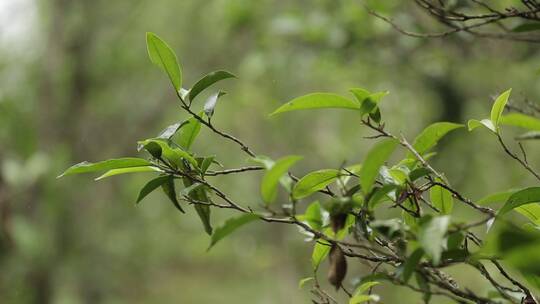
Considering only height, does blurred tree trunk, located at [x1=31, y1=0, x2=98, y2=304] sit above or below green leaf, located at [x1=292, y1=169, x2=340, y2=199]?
below

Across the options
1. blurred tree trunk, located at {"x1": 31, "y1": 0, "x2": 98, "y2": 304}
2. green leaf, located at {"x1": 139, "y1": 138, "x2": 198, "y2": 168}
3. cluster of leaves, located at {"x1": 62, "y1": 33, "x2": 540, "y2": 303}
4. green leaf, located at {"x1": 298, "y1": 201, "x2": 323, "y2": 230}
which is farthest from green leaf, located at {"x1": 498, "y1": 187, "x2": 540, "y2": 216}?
blurred tree trunk, located at {"x1": 31, "y1": 0, "x2": 98, "y2": 304}

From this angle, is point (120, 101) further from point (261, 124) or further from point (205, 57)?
point (261, 124)

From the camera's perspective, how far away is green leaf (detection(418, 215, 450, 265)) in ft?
1.94

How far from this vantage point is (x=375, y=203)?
2.48ft

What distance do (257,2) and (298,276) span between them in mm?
3986

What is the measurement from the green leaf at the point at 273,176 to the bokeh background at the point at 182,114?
1.08 meters

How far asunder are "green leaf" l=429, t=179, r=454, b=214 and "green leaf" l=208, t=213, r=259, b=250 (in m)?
0.31

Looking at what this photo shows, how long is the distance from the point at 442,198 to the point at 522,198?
0.13m

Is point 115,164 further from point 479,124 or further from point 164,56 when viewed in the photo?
point 479,124

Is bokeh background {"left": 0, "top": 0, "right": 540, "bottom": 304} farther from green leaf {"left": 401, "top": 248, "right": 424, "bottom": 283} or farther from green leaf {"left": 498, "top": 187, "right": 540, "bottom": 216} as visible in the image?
green leaf {"left": 401, "top": 248, "right": 424, "bottom": 283}

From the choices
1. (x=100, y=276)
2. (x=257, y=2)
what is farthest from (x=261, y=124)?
(x=257, y=2)

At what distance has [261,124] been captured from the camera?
22.8 feet

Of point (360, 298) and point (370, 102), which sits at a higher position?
point (370, 102)

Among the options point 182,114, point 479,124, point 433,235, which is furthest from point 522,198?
point 182,114
